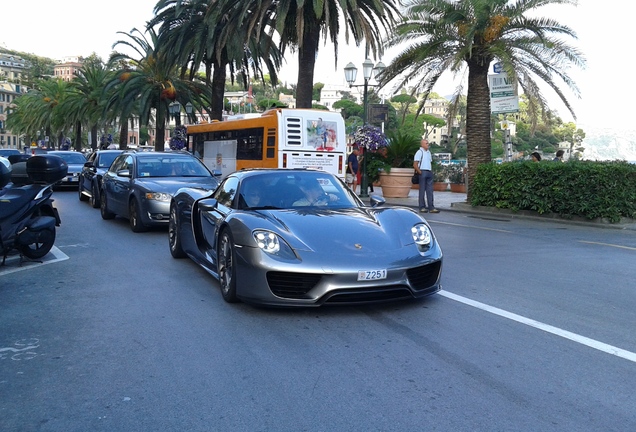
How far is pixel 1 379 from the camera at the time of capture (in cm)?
413

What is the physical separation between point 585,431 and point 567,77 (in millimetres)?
17576

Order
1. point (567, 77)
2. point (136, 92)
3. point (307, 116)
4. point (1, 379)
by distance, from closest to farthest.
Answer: point (1, 379)
point (567, 77)
point (307, 116)
point (136, 92)

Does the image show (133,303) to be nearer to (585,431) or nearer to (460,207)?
(585,431)

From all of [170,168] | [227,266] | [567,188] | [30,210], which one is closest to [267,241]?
[227,266]

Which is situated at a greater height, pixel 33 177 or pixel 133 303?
pixel 33 177

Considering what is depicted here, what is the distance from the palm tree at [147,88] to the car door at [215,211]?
100ft

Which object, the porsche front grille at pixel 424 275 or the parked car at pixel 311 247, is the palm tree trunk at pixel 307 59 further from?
the porsche front grille at pixel 424 275

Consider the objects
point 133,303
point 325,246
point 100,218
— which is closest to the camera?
point 325,246

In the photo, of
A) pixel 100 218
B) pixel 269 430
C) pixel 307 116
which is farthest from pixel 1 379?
pixel 307 116

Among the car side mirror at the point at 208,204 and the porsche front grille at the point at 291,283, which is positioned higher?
the car side mirror at the point at 208,204

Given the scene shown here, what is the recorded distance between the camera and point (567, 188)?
15594 millimetres

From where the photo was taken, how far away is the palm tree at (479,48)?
18.2 metres

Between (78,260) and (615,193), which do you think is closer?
(78,260)

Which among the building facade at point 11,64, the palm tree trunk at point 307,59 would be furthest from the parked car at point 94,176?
the building facade at point 11,64
